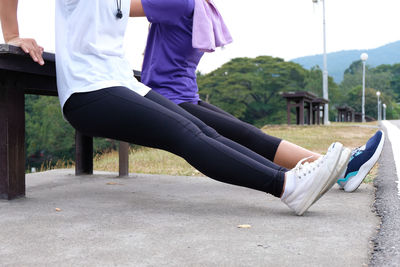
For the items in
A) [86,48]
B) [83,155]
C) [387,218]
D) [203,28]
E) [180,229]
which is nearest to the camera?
[180,229]

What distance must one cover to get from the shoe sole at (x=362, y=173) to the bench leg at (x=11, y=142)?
6.17 ft

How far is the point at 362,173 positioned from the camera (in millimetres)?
2492

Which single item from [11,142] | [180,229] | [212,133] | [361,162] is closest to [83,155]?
[11,142]

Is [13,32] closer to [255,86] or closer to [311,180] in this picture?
[311,180]

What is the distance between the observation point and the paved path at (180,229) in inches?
53.0

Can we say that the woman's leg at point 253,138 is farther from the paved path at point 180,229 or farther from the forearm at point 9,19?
the forearm at point 9,19

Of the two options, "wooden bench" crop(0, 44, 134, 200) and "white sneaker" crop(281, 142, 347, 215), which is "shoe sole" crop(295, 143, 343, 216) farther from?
"wooden bench" crop(0, 44, 134, 200)

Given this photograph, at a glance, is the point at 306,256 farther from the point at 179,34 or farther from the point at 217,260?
the point at 179,34

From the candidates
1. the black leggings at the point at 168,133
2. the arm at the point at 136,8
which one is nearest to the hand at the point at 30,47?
the black leggings at the point at 168,133

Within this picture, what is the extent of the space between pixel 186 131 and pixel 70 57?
2.07ft

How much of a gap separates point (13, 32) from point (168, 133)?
0.96 m

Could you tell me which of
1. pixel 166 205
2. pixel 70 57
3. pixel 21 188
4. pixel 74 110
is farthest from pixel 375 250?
pixel 21 188

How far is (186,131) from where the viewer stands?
1876mm

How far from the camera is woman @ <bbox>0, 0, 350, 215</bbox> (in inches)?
72.7
